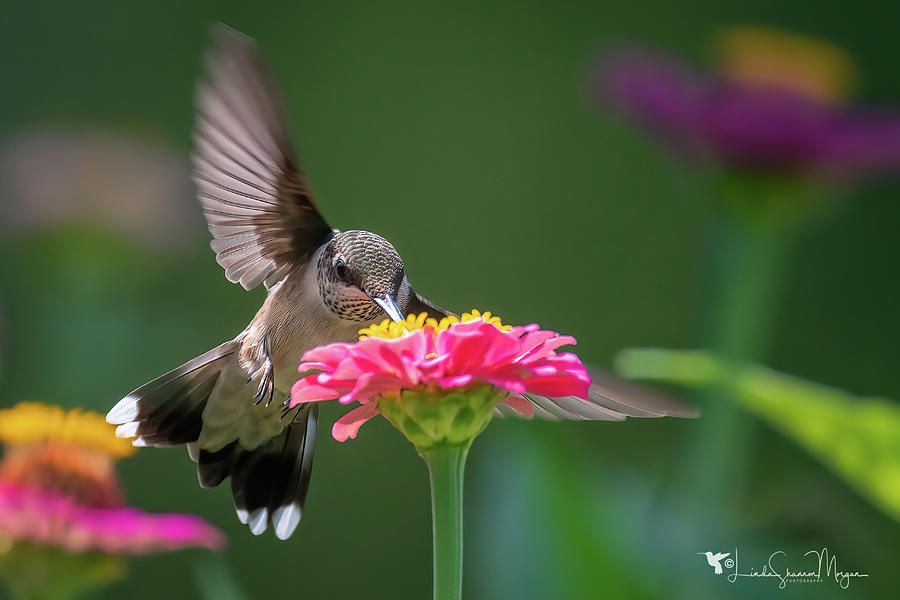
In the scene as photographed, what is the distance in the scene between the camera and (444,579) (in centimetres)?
37

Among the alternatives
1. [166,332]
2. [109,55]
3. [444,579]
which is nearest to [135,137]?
[166,332]

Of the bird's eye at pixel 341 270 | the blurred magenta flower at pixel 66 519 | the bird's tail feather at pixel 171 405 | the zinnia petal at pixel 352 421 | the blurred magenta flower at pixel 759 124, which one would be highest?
the blurred magenta flower at pixel 759 124

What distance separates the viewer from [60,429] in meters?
0.71

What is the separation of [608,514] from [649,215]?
195 cm

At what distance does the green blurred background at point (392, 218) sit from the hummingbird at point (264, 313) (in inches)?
37.3

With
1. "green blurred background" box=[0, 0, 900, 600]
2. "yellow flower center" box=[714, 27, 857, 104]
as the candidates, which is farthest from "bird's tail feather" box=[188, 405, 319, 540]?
"green blurred background" box=[0, 0, 900, 600]

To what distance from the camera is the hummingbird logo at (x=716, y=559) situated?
1.90 ft

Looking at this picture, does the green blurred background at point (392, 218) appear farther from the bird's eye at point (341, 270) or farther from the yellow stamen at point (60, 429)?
the bird's eye at point (341, 270)

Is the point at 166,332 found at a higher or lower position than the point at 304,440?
lower

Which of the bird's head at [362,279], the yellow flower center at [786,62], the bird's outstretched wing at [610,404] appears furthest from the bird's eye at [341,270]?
the yellow flower center at [786,62]

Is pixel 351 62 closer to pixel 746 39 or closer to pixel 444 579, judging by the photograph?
pixel 746 39

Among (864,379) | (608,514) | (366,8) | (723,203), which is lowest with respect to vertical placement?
(864,379)

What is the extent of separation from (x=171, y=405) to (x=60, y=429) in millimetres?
153

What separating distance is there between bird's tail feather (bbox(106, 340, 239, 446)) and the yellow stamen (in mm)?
80
